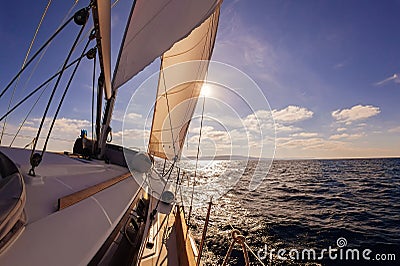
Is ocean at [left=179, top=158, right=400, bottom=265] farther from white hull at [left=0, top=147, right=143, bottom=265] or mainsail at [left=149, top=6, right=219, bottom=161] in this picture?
white hull at [left=0, top=147, right=143, bottom=265]

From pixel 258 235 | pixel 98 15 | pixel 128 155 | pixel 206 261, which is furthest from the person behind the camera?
pixel 258 235

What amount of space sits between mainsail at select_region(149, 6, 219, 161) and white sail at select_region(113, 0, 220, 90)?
248 cm

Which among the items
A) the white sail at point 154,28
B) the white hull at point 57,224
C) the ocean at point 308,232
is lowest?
the ocean at point 308,232

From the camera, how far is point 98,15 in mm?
2104

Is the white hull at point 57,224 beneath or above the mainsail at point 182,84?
beneath

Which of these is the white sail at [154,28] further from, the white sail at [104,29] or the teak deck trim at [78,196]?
the teak deck trim at [78,196]

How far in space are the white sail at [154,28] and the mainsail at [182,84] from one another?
97.7 inches

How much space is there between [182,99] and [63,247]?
523cm

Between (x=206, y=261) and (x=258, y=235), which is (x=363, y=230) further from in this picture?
(x=206, y=261)

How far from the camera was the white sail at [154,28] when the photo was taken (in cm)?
202

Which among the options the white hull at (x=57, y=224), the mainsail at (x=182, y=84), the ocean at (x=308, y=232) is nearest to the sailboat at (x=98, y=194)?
the white hull at (x=57, y=224)

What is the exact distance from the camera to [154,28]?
7.72 ft

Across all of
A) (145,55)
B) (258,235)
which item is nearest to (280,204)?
(258,235)

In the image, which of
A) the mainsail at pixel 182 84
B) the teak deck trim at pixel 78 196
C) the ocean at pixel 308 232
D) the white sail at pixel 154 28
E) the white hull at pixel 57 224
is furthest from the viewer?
the mainsail at pixel 182 84
